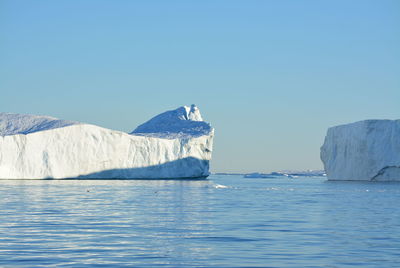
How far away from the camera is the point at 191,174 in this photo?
192 feet

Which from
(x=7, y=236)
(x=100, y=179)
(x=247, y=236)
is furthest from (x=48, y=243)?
(x=100, y=179)

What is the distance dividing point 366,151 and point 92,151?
73.1 ft

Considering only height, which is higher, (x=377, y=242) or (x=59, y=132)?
(x=59, y=132)

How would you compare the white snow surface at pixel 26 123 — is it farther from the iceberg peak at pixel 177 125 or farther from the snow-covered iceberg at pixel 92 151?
the iceberg peak at pixel 177 125

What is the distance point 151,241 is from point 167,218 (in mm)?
4709

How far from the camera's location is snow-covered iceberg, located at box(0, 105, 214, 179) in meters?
47.3

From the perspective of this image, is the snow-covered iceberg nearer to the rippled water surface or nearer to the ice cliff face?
the ice cliff face

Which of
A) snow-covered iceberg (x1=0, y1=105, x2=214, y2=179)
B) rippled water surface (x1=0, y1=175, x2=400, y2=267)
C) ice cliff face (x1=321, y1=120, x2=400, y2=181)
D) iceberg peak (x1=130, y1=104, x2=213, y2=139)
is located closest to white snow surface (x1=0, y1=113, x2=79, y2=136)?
snow-covered iceberg (x1=0, y1=105, x2=214, y2=179)

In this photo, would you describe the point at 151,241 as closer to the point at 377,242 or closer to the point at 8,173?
the point at 377,242

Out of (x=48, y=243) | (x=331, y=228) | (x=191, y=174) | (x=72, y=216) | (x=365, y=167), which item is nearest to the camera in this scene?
(x=48, y=243)

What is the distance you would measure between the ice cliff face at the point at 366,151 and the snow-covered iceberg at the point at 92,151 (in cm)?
1236

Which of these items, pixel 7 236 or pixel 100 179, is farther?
pixel 100 179

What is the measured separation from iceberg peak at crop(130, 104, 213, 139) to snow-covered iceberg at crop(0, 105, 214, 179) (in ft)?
0.39

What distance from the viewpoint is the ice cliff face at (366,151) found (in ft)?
165
